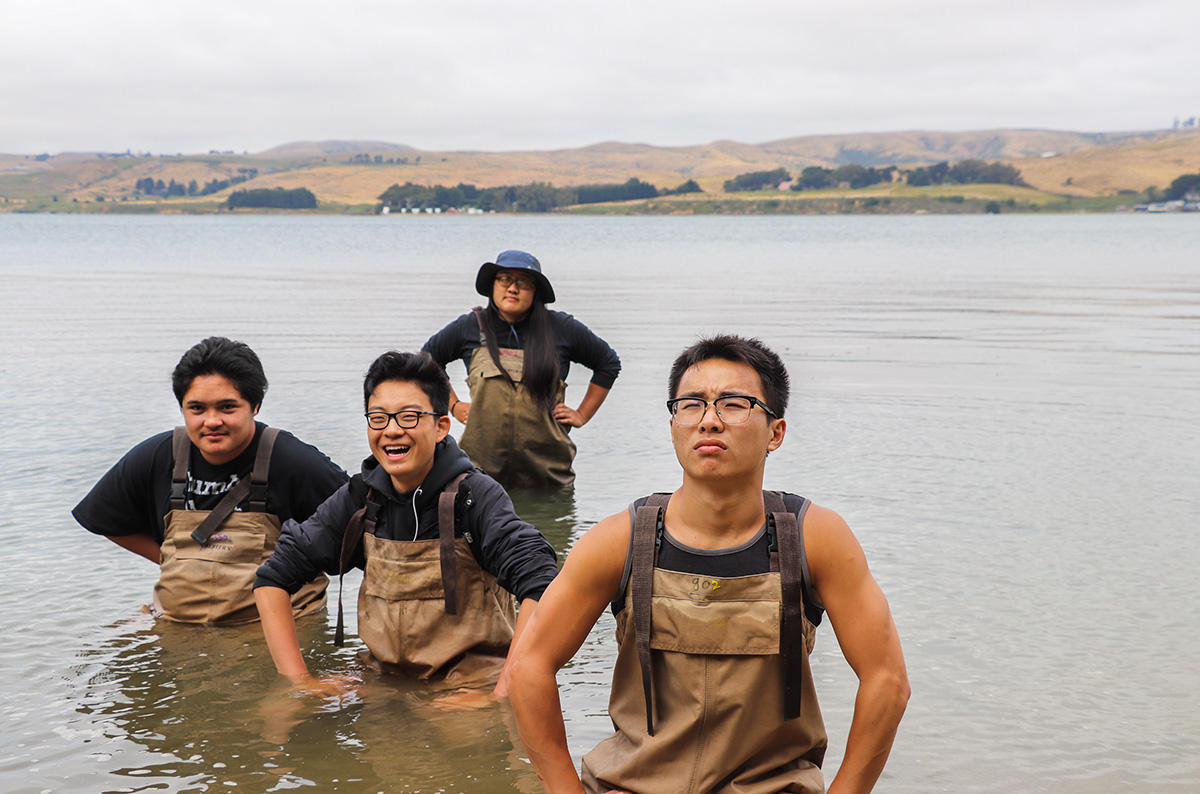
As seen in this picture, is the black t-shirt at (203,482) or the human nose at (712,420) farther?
the black t-shirt at (203,482)

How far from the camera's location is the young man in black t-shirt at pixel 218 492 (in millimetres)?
6047

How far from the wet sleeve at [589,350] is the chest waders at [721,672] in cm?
613

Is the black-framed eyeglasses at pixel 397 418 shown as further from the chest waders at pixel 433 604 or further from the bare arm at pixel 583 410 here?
the bare arm at pixel 583 410

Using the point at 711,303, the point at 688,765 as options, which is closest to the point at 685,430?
the point at 688,765

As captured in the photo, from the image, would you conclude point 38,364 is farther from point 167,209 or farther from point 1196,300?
point 167,209

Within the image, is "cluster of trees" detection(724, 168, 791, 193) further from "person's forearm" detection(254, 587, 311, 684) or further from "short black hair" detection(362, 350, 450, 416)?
"person's forearm" detection(254, 587, 311, 684)

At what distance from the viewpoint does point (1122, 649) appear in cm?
659

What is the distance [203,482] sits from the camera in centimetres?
625

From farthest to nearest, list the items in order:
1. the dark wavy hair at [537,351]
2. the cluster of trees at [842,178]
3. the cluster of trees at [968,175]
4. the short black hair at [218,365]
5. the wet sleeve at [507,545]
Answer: the cluster of trees at [842,178] < the cluster of trees at [968,175] < the dark wavy hair at [537,351] < the short black hair at [218,365] < the wet sleeve at [507,545]

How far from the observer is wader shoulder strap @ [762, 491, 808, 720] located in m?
3.44

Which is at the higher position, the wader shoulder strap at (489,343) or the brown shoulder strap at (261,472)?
the wader shoulder strap at (489,343)

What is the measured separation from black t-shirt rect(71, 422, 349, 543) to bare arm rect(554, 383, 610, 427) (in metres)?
3.76

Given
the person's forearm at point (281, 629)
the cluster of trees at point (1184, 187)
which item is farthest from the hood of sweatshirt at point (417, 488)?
the cluster of trees at point (1184, 187)

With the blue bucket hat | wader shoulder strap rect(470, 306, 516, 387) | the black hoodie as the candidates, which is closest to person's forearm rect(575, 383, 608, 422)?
wader shoulder strap rect(470, 306, 516, 387)
